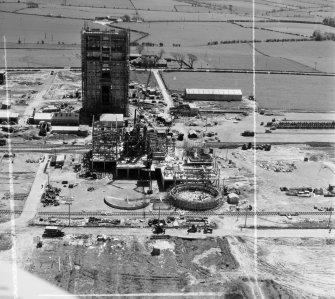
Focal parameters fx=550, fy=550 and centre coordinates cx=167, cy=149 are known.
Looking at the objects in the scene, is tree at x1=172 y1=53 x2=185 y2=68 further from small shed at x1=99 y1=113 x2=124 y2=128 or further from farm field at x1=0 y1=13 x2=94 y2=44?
small shed at x1=99 y1=113 x2=124 y2=128

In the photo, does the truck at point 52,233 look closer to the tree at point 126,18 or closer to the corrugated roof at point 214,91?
the corrugated roof at point 214,91

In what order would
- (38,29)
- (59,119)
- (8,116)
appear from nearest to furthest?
(8,116) < (59,119) < (38,29)

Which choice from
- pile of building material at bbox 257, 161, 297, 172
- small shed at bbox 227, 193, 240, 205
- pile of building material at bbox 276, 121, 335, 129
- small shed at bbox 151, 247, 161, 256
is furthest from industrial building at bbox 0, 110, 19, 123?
small shed at bbox 151, 247, 161, 256

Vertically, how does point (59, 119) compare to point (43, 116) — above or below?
below

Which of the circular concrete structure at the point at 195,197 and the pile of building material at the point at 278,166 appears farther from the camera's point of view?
the pile of building material at the point at 278,166

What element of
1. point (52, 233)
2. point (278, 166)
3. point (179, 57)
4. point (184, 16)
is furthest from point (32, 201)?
point (184, 16)

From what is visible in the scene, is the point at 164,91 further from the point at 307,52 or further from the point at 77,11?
the point at 77,11

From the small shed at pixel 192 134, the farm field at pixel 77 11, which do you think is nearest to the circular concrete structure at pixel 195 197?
the small shed at pixel 192 134
